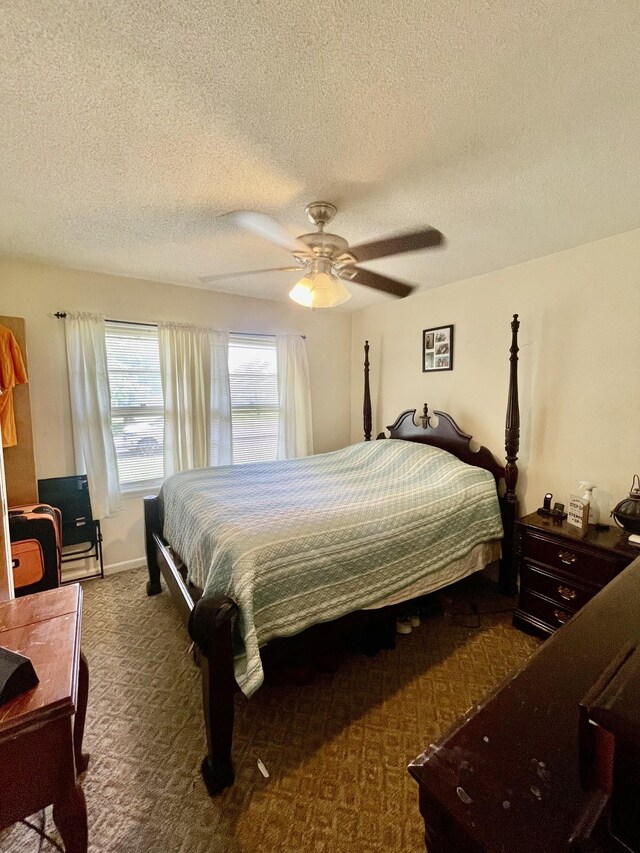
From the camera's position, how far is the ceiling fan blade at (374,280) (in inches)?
86.0

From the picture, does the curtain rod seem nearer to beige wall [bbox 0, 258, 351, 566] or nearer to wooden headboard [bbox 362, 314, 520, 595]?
beige wall [bbox 0, 258, 351, 566]

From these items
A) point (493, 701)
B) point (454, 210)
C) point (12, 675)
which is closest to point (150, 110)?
point (454, 210)

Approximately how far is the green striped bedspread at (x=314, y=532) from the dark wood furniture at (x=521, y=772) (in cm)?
94

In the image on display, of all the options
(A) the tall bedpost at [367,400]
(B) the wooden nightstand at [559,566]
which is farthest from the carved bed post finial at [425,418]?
(B) the wooden nightstand at [559,566]

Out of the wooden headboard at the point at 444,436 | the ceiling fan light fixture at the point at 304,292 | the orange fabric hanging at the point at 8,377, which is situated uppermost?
the ceiling fan light fixture at the point at 304,292

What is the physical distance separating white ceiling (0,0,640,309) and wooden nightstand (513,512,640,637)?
1786mm

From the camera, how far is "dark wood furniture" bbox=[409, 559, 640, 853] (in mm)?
499

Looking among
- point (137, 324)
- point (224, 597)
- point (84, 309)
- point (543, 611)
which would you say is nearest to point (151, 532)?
point (224, 597)

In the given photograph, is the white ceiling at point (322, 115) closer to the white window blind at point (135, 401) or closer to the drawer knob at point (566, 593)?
the white window blind at point (135, 401)

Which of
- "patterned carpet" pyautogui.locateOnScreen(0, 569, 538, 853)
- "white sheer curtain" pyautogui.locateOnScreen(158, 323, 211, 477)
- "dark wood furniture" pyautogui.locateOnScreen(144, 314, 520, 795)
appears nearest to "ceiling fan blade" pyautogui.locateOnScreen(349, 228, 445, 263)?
"dark wood furniture" pyautogui.locateOnScreen(144, 314, 520, 795)

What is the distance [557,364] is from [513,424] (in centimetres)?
51

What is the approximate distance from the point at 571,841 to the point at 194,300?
365 centimetres

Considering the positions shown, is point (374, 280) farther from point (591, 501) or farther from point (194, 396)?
point (591, 501)

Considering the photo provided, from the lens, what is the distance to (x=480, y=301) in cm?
290
